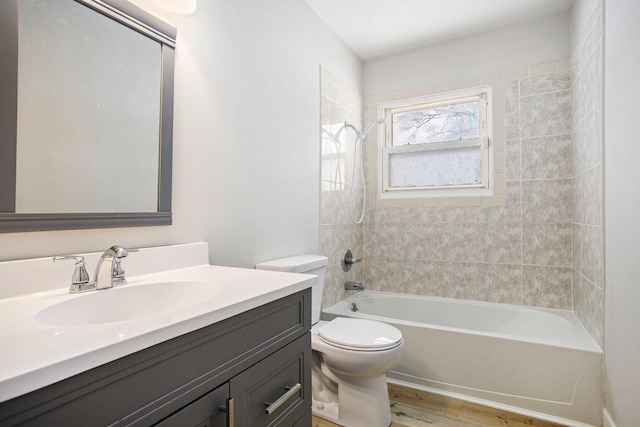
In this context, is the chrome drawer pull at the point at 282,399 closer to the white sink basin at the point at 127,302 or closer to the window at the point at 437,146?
the white sink basin at the point at 127,302

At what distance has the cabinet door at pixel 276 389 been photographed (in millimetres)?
848

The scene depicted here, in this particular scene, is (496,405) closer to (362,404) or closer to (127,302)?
(362,404)

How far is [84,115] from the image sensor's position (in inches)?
41.8

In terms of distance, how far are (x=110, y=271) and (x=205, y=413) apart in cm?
54

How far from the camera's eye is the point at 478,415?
6.11ft

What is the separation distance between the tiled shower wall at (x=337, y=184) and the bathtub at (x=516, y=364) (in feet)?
1.08

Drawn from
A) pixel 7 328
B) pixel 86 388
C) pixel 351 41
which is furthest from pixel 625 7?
pixel 7 328

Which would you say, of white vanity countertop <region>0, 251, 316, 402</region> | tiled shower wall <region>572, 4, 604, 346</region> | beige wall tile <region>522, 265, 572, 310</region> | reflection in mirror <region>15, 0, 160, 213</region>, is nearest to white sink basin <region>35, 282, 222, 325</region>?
white vanity countertop <region>0, 251, 316, 402</region>

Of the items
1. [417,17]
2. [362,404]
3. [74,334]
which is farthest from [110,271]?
[417,17]

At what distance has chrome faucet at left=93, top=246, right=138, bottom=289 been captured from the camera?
3.26 feet

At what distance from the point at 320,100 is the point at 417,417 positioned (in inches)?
82.2

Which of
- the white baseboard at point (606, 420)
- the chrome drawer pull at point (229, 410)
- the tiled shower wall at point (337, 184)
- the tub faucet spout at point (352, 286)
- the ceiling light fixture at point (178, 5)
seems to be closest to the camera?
the chrome drawer pull at point (229, 410)

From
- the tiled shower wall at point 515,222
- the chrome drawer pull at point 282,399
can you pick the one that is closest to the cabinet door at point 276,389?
the chrome drawer pull at point 282,399

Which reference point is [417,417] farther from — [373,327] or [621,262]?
[621,262]
